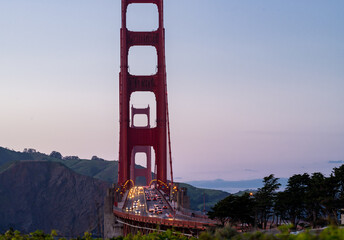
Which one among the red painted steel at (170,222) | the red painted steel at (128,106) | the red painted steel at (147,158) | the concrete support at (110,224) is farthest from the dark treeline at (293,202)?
the red painted steel at (147,158)

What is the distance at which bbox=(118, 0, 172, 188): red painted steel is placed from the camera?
304 ft

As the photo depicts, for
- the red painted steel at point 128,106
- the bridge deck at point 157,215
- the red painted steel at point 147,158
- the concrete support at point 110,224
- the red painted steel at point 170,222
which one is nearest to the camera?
the red painted steel at point 170,222

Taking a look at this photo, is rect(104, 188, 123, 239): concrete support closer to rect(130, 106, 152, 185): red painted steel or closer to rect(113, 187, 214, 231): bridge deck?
rect(113, 187, 214, 231): bridge deck

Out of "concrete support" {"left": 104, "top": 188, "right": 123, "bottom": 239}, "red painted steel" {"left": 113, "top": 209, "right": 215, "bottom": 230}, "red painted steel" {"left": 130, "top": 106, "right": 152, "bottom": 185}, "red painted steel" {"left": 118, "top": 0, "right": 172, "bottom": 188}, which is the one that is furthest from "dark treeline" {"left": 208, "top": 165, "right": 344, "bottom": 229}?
"red painted steel" {"left": 130, "top": 106, "right": 152, "bottom": 185}

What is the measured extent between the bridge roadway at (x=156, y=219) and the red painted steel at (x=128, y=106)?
18.5ft

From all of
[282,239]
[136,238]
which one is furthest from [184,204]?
[282,239]

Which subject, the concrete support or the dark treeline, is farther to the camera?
the concrete support

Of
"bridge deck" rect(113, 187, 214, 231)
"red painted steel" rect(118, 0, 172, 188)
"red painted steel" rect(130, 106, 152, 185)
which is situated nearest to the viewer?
"bridge deck" rect(113, 187, 214, 231)

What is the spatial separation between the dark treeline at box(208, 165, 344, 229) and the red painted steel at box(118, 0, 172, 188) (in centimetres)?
3419

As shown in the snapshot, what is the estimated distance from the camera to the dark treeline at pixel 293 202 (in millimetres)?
50125

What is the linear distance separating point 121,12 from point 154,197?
30.8 m

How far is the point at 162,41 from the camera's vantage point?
9419 centimetres

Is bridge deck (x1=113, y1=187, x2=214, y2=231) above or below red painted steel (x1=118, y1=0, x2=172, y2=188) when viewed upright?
below

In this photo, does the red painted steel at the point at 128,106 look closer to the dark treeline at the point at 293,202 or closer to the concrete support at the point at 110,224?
the concrete support at the point at 110,224
